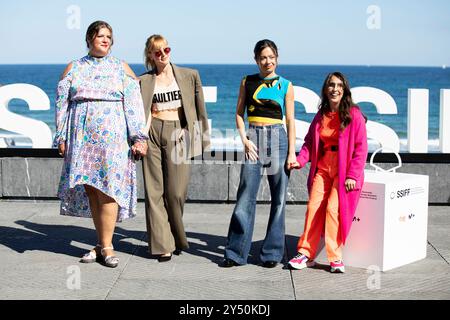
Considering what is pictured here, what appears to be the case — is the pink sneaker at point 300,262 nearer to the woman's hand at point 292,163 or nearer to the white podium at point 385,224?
the white podium at point 385,224

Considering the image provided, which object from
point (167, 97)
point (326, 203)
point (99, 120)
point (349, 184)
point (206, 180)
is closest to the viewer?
point (349, 184)

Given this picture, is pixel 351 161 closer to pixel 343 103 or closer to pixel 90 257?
pixel 343 103

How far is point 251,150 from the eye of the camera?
5.70m

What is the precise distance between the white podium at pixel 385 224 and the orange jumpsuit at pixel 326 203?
7.0 inches

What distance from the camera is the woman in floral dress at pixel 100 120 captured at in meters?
5.70

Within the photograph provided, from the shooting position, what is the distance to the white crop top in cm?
598

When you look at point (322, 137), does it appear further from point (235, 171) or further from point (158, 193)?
point (235, 171)

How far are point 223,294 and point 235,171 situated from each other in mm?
3683

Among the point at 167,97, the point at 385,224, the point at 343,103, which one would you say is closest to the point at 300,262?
the point at 385,224

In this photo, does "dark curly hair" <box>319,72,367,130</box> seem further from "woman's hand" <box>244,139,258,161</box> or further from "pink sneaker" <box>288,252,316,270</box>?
"pink sneaker" <box>288,252,316,270</box>

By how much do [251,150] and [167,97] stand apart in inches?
33.4

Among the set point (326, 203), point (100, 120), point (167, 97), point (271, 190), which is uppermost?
point (167, 97)

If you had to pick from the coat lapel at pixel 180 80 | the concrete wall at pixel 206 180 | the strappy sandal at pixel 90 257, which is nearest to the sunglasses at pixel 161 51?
the coat lapel at pixel 180 80
